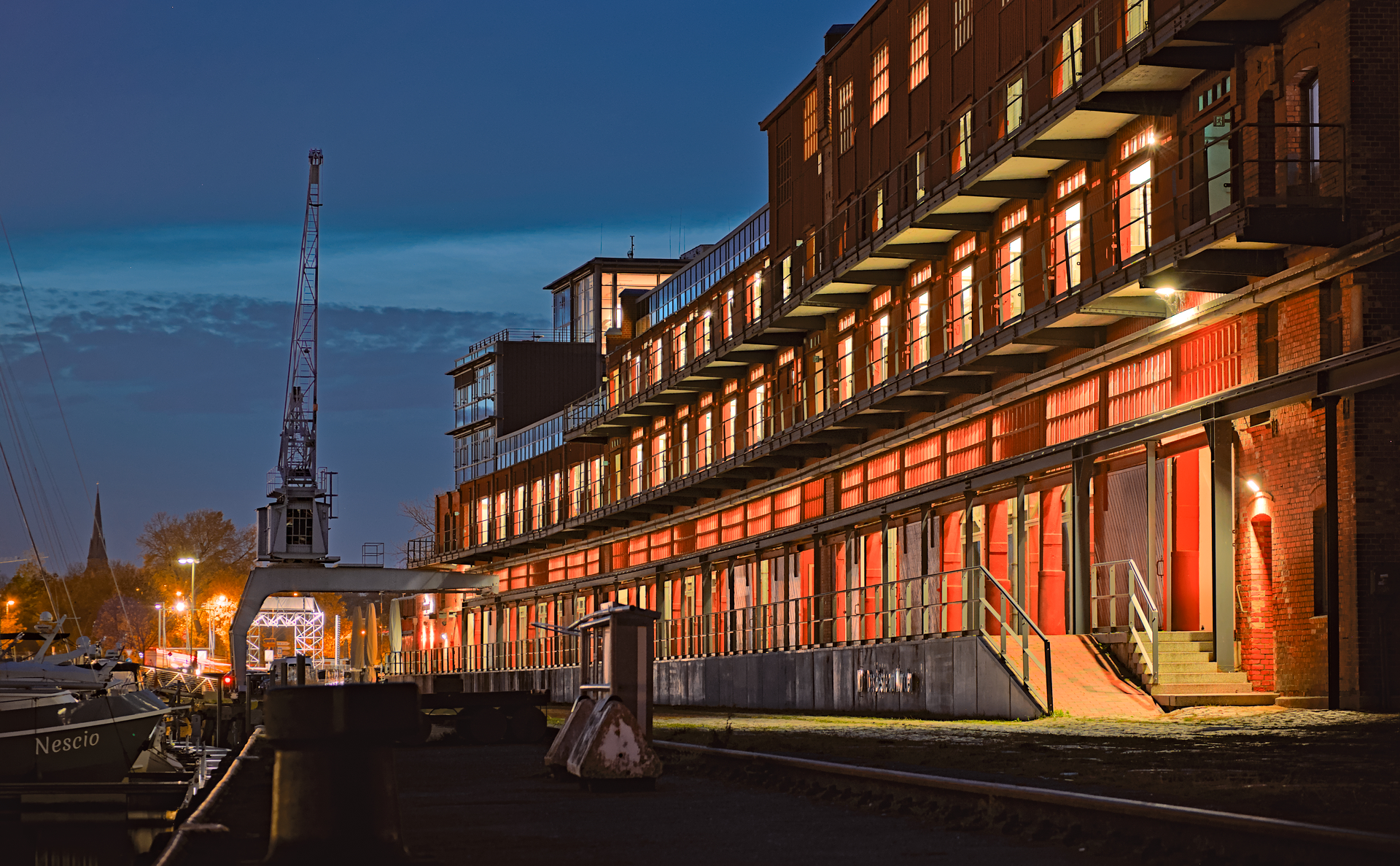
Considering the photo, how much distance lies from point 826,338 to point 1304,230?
22.5 meters

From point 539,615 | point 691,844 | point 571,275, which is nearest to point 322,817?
point 691,844

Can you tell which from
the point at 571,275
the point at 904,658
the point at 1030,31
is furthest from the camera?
the point at 571,275

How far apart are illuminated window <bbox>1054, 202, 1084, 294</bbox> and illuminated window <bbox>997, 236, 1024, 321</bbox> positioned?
1.18 m

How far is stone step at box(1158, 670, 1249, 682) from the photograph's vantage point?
21172 mm

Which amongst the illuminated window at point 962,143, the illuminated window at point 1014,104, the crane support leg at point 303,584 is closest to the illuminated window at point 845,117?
the illuminated window at point 962,143

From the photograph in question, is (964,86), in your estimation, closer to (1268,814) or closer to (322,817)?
(1268,814)

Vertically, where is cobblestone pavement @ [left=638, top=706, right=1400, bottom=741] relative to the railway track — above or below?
below

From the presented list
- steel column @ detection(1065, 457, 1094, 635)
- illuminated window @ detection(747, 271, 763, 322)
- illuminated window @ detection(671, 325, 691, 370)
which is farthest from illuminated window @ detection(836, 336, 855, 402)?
illuminated window @ detection(671, 325, 691, 370)

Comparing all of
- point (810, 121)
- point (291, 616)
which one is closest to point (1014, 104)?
point (810, 121)

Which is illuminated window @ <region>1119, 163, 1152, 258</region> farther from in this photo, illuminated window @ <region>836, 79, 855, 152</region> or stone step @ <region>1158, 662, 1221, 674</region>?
illuminated window @ <region>836, 79, 855, 152</region>

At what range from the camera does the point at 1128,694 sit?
21.0 m

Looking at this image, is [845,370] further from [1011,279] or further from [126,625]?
[126,625]

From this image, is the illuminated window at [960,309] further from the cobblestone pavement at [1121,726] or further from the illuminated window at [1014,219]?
the cobblestone pavement at [1121,726]

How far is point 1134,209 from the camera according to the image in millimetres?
25922
